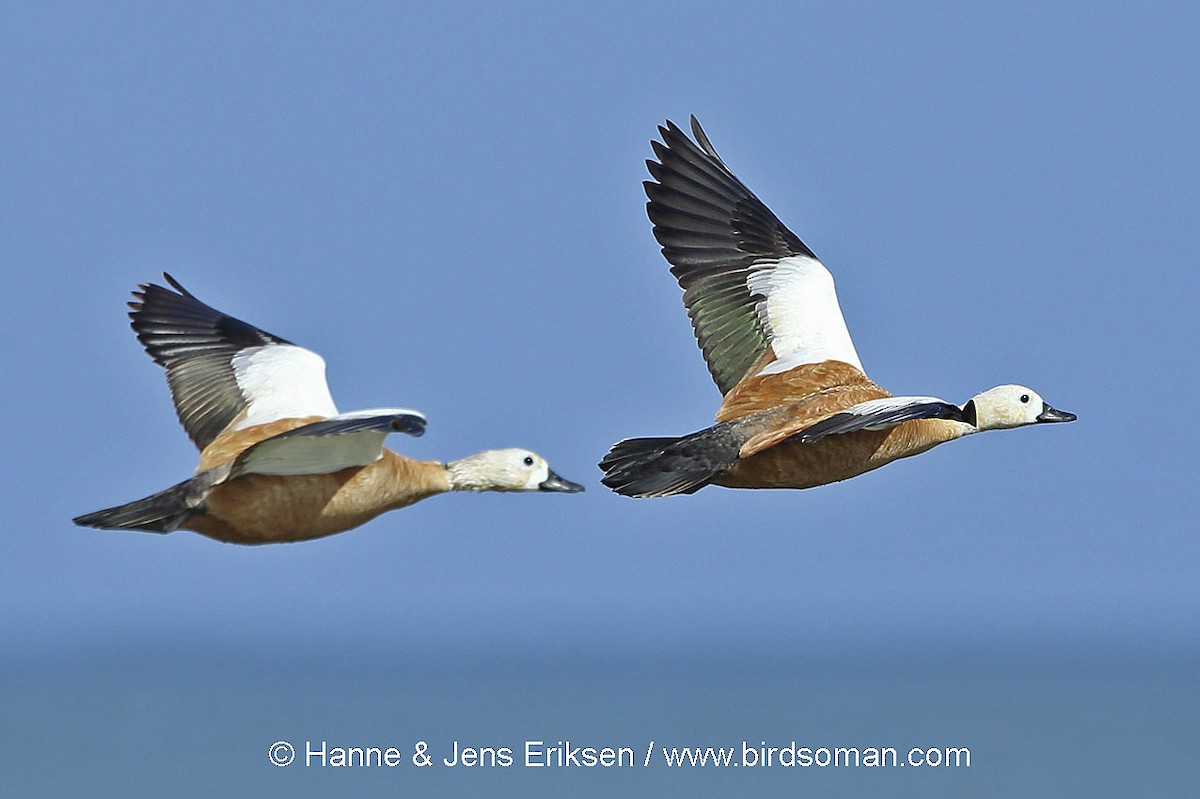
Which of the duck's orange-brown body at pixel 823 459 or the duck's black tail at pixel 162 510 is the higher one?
the duck's orange-brown body at pixel 823 459

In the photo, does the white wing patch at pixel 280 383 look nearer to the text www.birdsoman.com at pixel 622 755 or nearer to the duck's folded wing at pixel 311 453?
the duck's folded wing at pixel 311 453

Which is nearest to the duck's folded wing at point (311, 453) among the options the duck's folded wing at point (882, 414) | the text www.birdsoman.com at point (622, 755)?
the duck's folded wing at point (882, 414)

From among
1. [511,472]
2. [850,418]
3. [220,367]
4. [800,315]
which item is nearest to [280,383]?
[220,367]

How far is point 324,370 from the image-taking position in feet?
55.0

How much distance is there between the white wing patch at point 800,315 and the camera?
17.5m

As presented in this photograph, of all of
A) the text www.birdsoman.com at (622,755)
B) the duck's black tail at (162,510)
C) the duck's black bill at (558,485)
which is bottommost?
the duck's black tail at (162,510)

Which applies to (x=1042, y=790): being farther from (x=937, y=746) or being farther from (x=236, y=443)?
(x=236, y=443)

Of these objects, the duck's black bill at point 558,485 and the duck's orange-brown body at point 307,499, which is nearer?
the duck's orange-brown body at point 307,499

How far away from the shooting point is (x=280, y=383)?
16.7 metres

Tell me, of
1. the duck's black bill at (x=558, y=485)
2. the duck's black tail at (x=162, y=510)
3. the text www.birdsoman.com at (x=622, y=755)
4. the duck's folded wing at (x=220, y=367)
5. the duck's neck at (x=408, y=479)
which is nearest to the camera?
the duck's black tail at (x=162, y=510)

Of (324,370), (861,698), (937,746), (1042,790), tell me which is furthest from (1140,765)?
(324,370)

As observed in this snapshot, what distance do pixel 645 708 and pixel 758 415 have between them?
95.7 m

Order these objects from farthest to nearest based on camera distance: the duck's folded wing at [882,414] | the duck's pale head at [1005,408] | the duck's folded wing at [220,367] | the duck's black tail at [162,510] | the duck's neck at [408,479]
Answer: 1. the duck's pale head at [1005,408]
2. the duck's folded wing at [220,367]
3. the duck's neck at [408,479]
4. the duck's folded wing at [882,414]
5. the duck's black tail at [162,510]

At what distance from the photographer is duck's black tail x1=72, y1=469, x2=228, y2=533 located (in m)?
14.4
